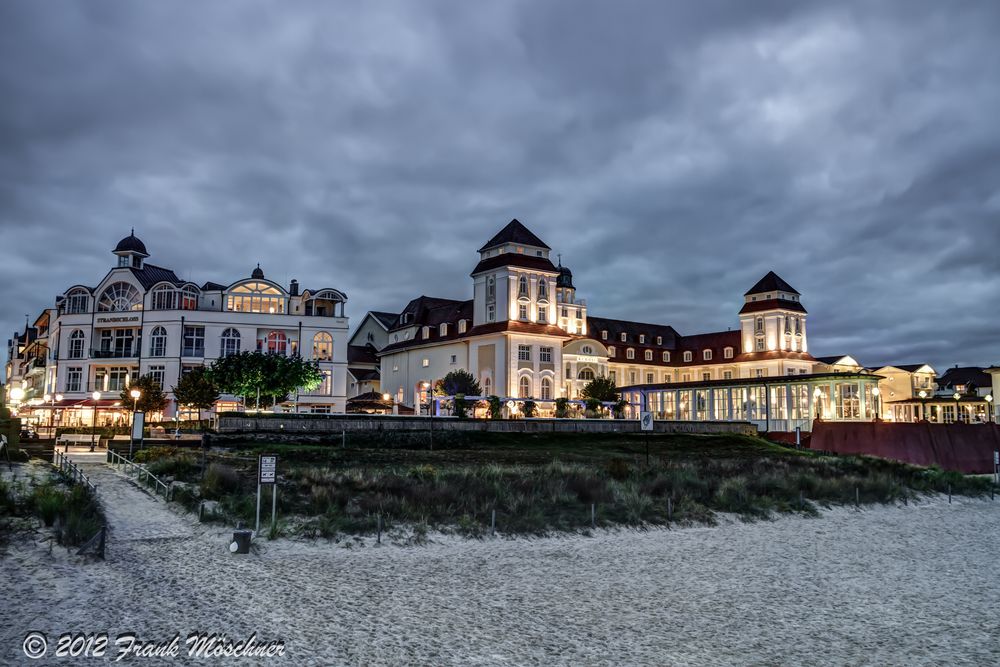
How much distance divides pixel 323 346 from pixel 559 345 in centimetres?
2405

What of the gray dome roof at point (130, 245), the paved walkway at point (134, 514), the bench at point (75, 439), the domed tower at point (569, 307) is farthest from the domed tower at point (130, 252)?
the paved walkway at point (134, 514)

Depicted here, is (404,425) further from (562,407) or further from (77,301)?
(77,301)

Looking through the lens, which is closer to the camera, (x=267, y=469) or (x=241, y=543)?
(x=241, y=543)

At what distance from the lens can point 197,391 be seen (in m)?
59.2

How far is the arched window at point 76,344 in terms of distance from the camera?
72812 millimetres

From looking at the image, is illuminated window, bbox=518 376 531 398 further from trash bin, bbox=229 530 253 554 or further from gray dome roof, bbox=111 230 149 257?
trash bin, bbox=229 530 253 554

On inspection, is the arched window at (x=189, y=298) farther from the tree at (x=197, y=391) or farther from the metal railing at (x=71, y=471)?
the metal railing at (x=71, y=471)

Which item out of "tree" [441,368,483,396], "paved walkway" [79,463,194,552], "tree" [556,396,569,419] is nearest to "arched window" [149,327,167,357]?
"tree" [441,368,483,396]

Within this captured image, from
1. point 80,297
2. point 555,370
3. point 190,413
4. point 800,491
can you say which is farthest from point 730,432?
point 80,297

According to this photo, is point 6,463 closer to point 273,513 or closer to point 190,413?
point 273,513

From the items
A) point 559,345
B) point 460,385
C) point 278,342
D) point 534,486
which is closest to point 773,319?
point 559,345

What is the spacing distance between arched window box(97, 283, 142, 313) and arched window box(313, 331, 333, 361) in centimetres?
1672

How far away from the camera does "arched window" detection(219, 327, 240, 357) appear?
70625 mm

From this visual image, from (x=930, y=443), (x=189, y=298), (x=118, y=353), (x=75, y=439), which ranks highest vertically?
(x=189, y=298)
